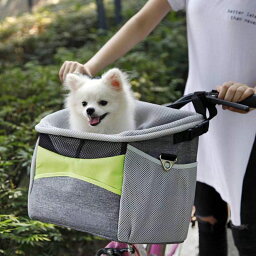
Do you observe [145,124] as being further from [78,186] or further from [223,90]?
[78,186]

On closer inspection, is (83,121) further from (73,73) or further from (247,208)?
(247,208)

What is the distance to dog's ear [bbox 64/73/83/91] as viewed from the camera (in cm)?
236

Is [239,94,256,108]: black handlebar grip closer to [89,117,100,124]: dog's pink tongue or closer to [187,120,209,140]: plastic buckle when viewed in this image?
[187,120,209,140]: plastic buckle

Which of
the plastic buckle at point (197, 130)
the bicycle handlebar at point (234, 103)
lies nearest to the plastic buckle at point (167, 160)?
the plastic buckle at point (197, 130)

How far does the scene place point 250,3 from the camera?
233cm

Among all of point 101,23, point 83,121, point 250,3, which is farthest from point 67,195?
point 101,23

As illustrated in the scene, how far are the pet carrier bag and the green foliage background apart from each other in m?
0.90

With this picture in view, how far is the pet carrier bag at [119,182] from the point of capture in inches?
70.4

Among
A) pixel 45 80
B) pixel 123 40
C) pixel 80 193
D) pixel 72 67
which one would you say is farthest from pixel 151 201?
pixel 45 80

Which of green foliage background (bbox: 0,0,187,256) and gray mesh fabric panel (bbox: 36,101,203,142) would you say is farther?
green foliage background (bbox: 0,0,187,256)

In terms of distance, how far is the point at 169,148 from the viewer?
74.5 inches

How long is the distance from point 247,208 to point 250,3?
0.90m

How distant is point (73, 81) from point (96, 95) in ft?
0.41

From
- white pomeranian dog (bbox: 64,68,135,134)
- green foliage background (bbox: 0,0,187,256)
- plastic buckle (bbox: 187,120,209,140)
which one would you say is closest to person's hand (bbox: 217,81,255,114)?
plastic buckle (bbox: 187,120,209,140)
